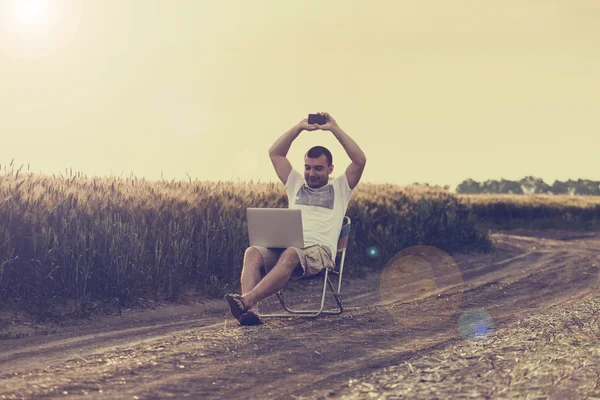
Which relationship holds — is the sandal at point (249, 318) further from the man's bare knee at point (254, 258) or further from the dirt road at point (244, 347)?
the man's bare knee at point (254, 258)

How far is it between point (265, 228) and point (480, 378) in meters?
3.36

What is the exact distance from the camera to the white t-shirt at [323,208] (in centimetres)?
851

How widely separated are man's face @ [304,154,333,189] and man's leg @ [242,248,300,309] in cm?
82

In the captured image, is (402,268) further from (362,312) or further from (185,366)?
(185,366)

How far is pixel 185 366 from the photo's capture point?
604cm

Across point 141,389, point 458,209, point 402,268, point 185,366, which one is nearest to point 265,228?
point 185,366

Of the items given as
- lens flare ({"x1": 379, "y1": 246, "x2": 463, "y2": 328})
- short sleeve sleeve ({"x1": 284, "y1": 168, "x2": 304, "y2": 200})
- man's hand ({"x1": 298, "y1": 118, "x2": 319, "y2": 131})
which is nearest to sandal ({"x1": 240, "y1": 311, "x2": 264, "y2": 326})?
short sleeve sleeve ({"x1": 284, "y1": 168, "x2": 304, "y2": 200})

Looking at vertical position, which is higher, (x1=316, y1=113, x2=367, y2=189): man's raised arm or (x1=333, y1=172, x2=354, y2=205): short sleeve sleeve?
(x1=316, y1=113, x2=367, y2=189): man's raised arm

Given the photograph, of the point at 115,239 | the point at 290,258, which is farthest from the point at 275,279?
the point at 115,239

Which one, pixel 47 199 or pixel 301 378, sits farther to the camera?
pixel 47 199

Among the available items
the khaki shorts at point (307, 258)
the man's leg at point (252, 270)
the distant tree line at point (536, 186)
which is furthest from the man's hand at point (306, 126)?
the distant tree line at point (536, 186)

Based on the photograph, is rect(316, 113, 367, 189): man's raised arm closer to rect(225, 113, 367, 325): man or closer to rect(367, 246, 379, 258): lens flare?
rect(225, 113, 367, 325): man

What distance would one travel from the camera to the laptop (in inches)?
324

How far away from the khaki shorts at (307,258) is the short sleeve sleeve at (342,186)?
1.95 ft
